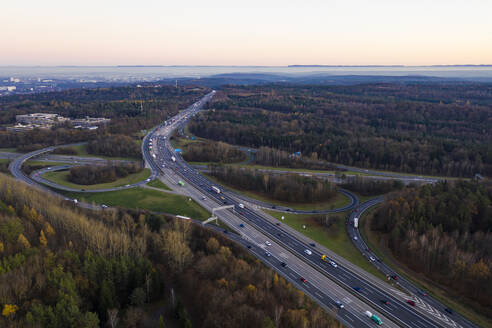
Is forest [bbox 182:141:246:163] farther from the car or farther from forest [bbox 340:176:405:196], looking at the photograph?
the car

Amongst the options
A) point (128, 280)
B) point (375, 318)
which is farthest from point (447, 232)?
point (128, 280)

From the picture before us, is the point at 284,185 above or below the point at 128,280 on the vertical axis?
above

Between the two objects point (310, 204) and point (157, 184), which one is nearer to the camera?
point (310, 204)

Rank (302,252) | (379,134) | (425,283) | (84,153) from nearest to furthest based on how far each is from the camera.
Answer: (425,283) < (302,252) < (84,153) < (379,134)

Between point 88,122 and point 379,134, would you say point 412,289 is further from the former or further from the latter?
point 88,122

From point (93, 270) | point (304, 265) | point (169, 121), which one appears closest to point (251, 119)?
point (169, 121)

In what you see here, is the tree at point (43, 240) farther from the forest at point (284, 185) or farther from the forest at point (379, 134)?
the forest at point (379, 134)

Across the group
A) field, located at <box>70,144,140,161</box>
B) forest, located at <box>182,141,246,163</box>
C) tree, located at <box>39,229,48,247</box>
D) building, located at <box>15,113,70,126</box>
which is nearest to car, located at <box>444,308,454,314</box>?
tree, located at <box>39,229,48,247</box>
